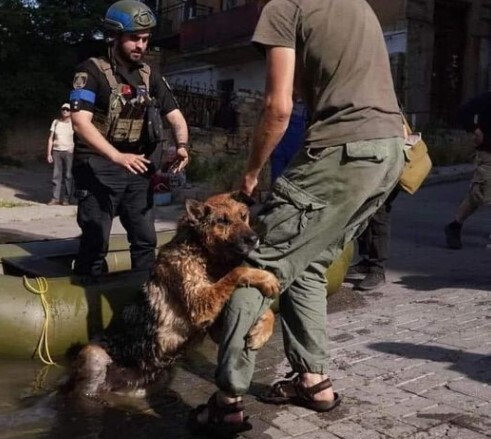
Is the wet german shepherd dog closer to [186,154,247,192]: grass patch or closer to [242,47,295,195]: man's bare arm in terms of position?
[242,47,295,195]: man's bare arm

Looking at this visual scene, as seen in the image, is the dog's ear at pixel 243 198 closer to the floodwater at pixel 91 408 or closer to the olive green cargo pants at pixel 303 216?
the olive green cargo pants at pixel 303 216

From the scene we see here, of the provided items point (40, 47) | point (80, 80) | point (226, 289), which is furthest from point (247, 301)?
point (40, 47)

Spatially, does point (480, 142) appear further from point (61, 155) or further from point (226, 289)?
point (61, 155)

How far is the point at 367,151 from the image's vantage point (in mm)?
3336

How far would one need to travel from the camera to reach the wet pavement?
3490 millimetres

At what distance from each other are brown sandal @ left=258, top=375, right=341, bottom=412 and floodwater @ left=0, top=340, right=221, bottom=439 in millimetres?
416

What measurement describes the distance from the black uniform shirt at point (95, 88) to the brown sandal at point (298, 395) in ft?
6.53

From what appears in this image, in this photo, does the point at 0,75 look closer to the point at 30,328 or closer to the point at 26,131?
the point at 26,131

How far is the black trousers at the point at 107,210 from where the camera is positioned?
4.86m

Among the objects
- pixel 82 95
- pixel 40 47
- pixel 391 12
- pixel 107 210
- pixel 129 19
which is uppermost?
pixel 391 12

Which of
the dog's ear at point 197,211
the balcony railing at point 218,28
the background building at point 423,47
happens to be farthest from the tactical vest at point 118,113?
the balcony railing at point 218,28

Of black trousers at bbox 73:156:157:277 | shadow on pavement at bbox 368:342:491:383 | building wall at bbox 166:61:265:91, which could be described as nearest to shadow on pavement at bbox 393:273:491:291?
shadow on pavement at bbox 368:342:491:383

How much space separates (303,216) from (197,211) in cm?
68

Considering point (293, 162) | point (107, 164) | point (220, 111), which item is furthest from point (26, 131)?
point (293, 162)
